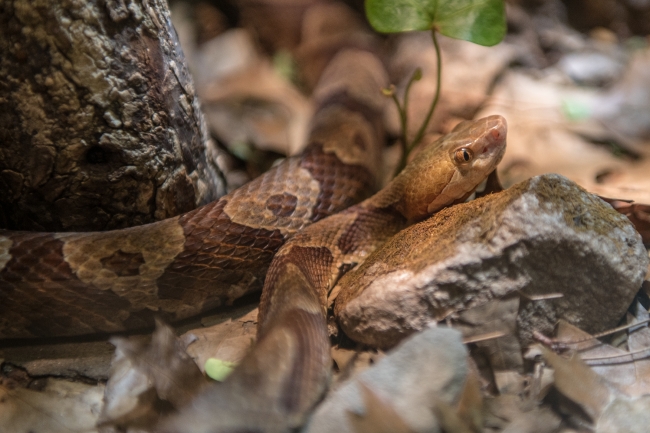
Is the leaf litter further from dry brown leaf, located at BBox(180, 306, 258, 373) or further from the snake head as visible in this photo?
the snake head

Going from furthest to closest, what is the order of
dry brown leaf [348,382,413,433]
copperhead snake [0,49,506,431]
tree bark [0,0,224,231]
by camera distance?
copperhead snake [0,49,506,431] < tree bark [0,0,224,231] < dry brown leaf [348,382,413,433]

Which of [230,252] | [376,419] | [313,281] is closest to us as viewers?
[376,419]

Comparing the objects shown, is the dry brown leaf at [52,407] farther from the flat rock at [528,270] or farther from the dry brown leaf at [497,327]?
the dry brown leaf at [497,327]

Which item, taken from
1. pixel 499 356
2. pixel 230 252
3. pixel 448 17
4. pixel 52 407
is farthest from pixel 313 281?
pixel 448 17

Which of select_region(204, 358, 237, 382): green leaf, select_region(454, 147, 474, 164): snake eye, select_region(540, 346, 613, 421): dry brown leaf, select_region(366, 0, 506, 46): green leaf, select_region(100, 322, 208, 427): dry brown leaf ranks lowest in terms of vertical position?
select_region(540, 346, 613, 421): dry brown leaf

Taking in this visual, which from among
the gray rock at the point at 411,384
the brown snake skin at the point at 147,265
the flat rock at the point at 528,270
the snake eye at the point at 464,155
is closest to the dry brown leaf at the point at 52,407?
the brown snake skin at the point at 147,265

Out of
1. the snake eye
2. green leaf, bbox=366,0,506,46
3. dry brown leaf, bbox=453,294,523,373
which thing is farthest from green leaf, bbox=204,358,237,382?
green leaf, bbox=366,0,506,46

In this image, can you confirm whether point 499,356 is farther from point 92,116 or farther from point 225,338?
point 92,116

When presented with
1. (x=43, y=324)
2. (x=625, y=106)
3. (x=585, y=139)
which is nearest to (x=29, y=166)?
(x=43, y=324)
